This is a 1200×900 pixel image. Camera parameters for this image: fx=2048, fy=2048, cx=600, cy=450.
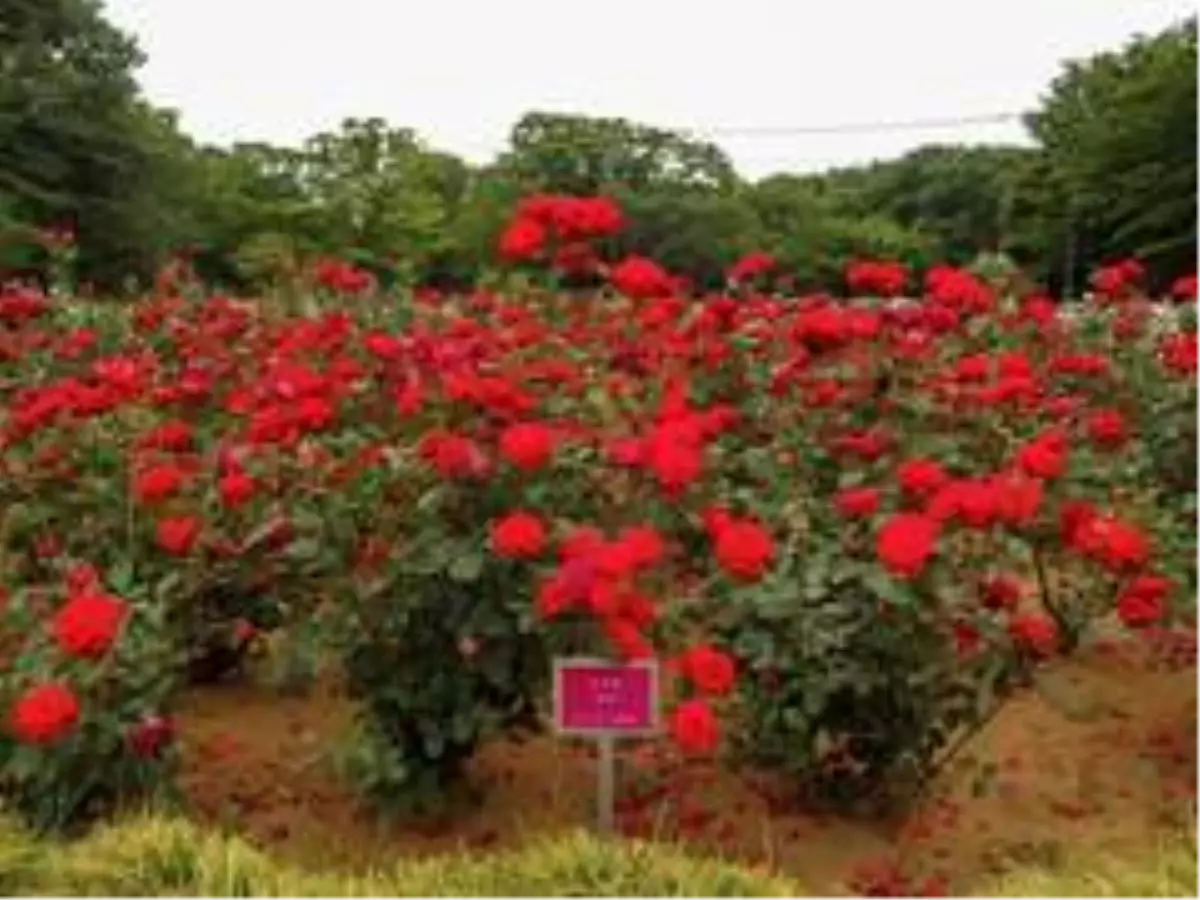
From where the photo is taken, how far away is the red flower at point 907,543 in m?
4.19

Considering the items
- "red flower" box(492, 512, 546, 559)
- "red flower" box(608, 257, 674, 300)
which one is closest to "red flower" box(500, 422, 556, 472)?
"red flower" box(492, 512, 546, 559)

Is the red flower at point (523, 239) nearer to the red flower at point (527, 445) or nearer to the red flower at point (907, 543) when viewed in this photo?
the red flower at point (527, 445)

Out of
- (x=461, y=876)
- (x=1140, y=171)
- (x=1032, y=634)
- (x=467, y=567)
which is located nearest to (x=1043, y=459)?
(x=1032, y=634)

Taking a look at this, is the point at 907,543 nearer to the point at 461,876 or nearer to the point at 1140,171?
the point at 461,876

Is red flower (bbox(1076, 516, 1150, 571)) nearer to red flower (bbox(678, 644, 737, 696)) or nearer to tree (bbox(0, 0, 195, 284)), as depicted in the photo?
red flower (bbox(678, 644, 737, 696))

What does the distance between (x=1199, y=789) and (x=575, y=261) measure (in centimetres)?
226

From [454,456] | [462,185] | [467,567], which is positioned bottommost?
[467,567]

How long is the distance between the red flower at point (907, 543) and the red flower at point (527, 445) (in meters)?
0.74

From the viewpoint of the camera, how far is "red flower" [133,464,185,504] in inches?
184

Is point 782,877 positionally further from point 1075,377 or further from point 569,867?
point 1075,377

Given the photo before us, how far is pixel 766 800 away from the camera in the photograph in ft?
16.7

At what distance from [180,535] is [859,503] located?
1525mm

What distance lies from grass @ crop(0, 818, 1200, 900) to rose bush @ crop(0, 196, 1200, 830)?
27cm

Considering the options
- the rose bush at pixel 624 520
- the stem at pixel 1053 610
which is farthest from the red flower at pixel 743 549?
the stem at pixel 1053 610
